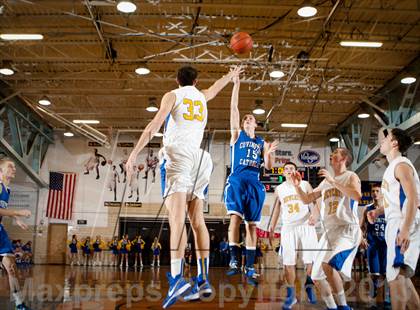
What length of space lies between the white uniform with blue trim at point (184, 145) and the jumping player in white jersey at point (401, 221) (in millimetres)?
1974

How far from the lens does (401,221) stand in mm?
4266

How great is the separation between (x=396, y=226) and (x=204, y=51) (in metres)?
10.6

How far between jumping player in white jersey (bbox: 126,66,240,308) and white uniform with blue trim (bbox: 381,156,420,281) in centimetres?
180

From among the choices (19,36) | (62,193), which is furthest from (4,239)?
(62,193)

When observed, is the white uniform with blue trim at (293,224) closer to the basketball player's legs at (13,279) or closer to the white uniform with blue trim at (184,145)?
the white uniform with blue trim at (184,145)

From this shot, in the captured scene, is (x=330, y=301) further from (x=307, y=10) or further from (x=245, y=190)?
(x=307, y=10)

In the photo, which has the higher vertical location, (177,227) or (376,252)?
(177,227)

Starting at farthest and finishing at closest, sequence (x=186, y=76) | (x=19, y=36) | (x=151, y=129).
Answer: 1. (x=19, y=36)
2. (x=186, y=76)
3. (x=151, y=129)

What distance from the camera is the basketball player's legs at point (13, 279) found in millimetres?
5611

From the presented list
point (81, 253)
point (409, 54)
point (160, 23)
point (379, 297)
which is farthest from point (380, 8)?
point (81, 253)

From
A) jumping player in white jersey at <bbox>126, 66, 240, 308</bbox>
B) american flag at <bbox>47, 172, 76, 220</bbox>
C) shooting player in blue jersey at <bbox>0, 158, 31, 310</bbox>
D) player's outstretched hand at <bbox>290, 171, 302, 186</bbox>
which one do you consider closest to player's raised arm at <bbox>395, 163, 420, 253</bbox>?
player's outstretched hand at <bbox>290, 171, 302, 186</bbox>

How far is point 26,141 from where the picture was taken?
19.4 m

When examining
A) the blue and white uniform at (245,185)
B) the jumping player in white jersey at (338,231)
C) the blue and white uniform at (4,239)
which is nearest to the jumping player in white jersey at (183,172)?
the blue and white uniform at (245,185)

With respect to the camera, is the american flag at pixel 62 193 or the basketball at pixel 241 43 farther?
the american flag at pixel 62 193
